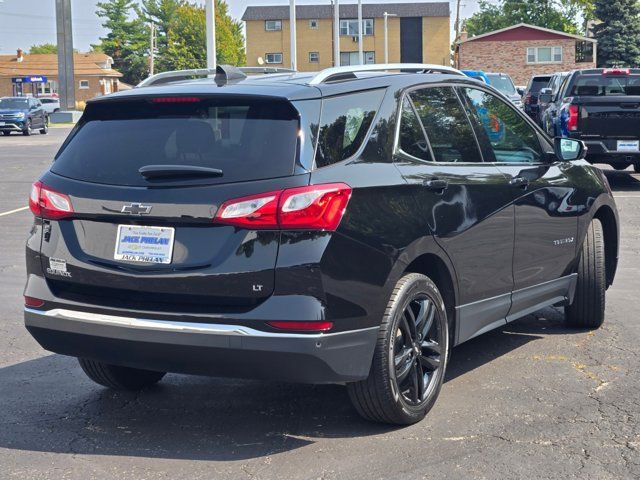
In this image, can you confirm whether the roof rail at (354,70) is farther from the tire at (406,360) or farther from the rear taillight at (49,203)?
the rear taillight at (49,203)

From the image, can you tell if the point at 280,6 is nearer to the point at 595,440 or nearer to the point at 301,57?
the point at 301,57

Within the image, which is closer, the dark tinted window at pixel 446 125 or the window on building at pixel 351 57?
the dark tinted window at pixel 446 125

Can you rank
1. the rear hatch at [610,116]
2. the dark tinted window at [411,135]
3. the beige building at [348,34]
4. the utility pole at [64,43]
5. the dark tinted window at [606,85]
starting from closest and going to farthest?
the dark tinted window at [411,135] < the rear hatch at [610,116] < the dark tinted window at [606,85] < the utility pole at [64,43] < the beige building at [348,34]

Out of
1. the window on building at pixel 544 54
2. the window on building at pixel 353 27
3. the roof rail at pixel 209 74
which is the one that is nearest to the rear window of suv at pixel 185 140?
the roof rail at pixel 209 74

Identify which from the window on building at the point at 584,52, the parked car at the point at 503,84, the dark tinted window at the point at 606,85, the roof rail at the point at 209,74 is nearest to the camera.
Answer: the roof rail at the point at 209,74

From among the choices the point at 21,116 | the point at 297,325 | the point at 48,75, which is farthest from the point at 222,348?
the point at 48,75

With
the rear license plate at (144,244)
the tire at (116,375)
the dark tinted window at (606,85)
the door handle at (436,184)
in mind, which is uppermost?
the dark tinted window at (606,85)

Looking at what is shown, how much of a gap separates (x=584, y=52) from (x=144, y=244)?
268ft

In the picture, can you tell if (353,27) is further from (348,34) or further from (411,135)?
(411,135)

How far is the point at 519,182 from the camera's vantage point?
6.28 m

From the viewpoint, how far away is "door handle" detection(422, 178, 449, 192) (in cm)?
533

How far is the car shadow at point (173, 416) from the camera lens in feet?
16.1

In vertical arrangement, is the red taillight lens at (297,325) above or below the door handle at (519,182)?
below

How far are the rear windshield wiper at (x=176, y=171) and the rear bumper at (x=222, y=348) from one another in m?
0.65
